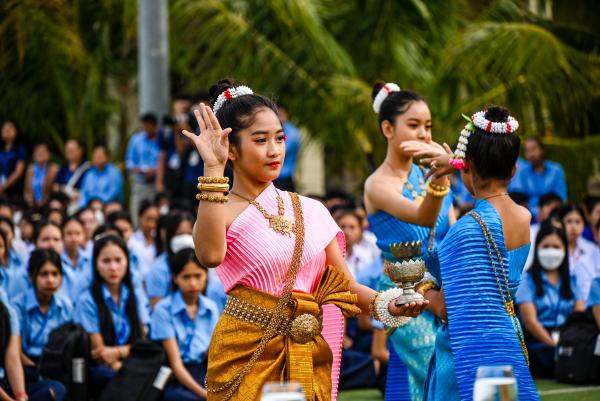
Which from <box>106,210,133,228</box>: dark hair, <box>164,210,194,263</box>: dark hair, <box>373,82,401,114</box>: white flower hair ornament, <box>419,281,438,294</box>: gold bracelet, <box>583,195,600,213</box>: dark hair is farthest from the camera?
<box>106,210,133,228</box>: dark hair

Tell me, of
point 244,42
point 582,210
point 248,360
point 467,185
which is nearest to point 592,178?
point 582,210

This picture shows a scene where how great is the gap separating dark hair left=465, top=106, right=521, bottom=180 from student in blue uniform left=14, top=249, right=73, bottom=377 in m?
4.62

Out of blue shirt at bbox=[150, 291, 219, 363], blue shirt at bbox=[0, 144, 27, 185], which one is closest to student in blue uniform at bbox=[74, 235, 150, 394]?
blue shirt at bbox=[150, 291, 219, 363]

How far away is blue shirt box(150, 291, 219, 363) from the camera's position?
8289 mm

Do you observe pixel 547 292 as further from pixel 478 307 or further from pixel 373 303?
pixel 373 303

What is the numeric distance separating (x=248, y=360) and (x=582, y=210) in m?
7.97

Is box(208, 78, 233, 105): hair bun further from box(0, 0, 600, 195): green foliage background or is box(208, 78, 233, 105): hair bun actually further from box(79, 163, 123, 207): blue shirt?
box(79, 163, 123, 207): blue shirt

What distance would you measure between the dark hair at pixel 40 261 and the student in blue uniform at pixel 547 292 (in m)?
3.66

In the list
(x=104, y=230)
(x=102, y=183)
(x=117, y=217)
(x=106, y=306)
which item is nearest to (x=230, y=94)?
(x=106, y=306)

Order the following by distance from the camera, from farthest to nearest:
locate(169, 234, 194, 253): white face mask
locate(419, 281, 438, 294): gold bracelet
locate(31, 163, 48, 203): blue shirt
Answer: locate(31, 163, 48, 203): blue shirt → locate(169, 234, 194, 253): white face mask → locate(419, 281, 438, 294): gold bracelet

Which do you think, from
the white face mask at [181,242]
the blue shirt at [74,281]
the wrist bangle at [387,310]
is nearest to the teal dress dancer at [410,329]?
the wrist bangle at [387,310]

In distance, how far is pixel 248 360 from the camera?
→ 4434 mm

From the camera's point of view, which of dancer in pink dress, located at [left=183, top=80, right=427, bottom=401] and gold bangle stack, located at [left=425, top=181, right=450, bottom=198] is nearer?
dancer in pink dress, located at [left=183, top=80, right=427, bottom=401]

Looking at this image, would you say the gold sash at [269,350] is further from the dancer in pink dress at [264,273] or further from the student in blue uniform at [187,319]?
the student in blue uniform at [187,319]
